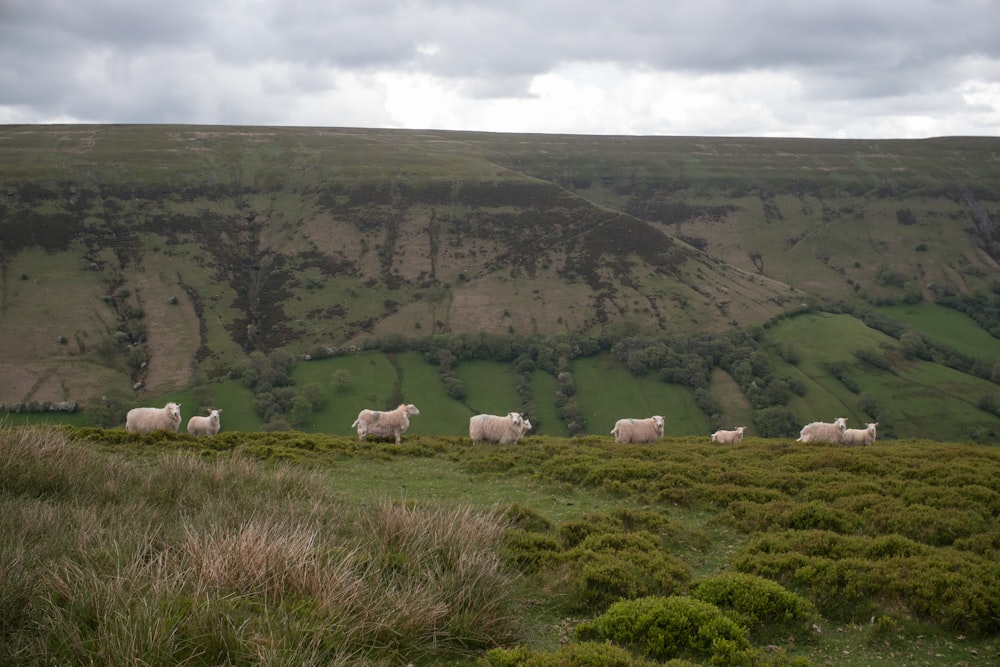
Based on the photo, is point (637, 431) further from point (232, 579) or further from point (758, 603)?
point (232, 579)

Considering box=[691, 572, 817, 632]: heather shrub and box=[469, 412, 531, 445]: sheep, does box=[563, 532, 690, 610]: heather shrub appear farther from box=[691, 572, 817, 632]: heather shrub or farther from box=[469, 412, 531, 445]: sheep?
box=[469, 412, 531, 445]: sheep

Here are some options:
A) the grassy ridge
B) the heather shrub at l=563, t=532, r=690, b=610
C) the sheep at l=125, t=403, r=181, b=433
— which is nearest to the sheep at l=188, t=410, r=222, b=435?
the sheep at l=125, t=403, r=181, b=433

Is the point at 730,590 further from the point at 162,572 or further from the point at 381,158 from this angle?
the point at 381,158

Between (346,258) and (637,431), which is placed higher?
(346,258)

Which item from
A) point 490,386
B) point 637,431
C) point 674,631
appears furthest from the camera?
point 490,386

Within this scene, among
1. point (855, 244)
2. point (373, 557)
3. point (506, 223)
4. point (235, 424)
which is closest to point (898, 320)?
point (855, 244)

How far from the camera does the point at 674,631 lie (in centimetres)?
988

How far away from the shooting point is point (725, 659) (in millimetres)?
9367

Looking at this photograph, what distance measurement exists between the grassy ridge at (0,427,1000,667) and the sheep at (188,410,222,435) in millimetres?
12227

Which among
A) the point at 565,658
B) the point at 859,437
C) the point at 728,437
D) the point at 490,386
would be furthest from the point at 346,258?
the point at 565,658

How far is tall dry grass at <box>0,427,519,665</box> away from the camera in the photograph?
7.34 meters

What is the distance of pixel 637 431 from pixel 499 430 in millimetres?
6797

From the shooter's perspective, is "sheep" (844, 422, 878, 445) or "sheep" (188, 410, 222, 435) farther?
"sheep" (188, 410, 222, 435)

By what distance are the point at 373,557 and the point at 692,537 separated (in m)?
8.48
